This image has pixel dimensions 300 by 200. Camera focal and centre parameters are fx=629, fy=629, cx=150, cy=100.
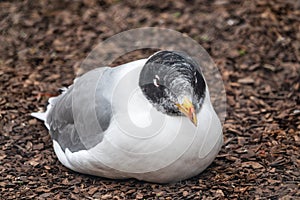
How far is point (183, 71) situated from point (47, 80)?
2.96 metres

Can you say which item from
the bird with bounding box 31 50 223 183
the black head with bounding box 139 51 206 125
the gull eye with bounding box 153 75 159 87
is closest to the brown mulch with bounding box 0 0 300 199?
the bird with bounding box 31 50 223 183

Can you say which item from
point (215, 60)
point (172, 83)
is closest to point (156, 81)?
point (172, 83)

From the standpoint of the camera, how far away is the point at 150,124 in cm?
520

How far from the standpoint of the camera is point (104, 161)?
5.34 m

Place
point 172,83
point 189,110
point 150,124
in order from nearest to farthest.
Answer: point 189,110
point 172,83
point 150,124

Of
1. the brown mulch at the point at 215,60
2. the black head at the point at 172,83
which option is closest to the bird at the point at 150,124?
the black head at the point at 172,83

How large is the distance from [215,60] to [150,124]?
9.92 ft

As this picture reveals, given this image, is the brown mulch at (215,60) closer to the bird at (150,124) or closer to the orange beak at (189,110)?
the bird at (150,124)

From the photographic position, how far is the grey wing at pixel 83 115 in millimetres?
5445

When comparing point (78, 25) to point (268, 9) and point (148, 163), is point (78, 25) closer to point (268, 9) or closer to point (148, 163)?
point (268, 9)

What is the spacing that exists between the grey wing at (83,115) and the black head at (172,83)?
0.43m

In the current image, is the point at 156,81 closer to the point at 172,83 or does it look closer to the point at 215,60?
the point at 172,83

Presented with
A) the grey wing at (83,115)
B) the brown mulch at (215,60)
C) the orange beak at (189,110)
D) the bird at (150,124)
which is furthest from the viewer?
the brown mulch at (215,60)

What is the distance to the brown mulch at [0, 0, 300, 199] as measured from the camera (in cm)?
563
